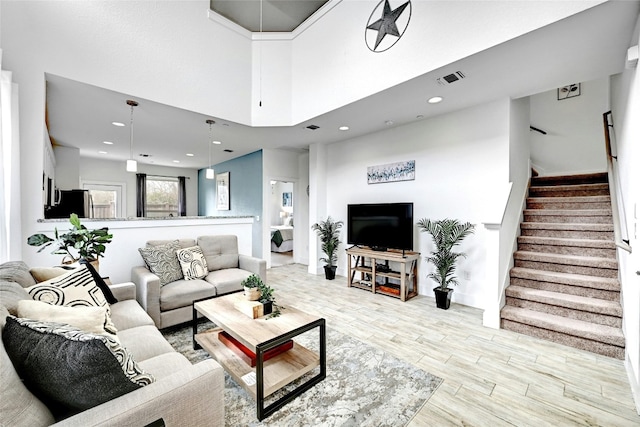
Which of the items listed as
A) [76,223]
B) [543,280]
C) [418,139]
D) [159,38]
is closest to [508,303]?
[543,280]

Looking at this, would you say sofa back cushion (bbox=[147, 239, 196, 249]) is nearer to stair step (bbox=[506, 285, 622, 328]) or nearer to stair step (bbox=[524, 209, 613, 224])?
stair step (bbox=[506, 285, 622, 328])

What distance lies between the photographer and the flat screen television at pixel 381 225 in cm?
398

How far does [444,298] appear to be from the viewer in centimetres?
350

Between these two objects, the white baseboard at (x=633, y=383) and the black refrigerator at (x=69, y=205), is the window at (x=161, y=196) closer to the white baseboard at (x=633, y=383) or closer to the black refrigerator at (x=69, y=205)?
the black refrigerator at (x=69, y=205)

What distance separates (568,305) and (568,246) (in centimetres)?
91

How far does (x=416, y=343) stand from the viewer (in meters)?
2.63

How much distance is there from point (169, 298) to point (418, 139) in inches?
157

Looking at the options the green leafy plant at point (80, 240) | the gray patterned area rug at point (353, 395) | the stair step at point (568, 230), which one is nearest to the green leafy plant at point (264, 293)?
the gray patterned area rug at point (353, 395)

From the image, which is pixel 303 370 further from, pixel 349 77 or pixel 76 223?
pixel 349 77

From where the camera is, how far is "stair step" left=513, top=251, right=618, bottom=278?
294 cm

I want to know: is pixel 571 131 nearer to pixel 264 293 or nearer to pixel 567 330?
pixel 567 330

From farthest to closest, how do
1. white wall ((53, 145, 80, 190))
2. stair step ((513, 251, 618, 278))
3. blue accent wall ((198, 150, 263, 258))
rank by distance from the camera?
blue accent wall ((198, 150, 263, 258))
white wall ((53, 145, 80, 190))
stair step ((513, 251, 618, 278))

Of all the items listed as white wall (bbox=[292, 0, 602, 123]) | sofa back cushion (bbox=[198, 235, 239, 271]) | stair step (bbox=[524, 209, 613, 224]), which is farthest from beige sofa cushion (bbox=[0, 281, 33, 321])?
stair step (bbox=[524, 209, 613, 224])

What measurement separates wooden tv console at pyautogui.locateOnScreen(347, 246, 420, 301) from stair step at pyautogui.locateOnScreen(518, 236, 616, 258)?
1413 mm
